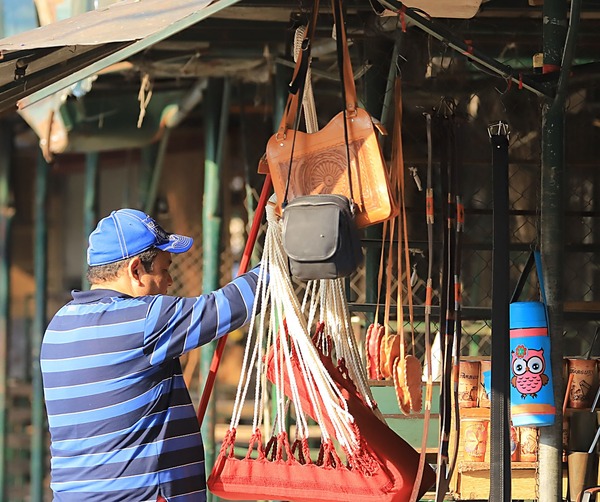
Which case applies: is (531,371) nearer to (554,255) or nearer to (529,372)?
(529,372)

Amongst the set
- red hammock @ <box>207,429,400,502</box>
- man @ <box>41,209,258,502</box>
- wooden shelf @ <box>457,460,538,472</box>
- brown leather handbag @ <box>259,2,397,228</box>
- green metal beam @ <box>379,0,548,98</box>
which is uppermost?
green metal beam @ <box>379,0,548,98</box>

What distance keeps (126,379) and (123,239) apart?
1.29 ft

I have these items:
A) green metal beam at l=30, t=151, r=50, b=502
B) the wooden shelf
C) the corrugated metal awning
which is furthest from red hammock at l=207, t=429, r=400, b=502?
green metal beam at l=30, t=151, r=50, b=502

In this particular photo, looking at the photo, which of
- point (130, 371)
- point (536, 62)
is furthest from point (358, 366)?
point (536, 62)

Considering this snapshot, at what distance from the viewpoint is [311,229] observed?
2482mm

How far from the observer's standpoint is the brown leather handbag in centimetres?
264

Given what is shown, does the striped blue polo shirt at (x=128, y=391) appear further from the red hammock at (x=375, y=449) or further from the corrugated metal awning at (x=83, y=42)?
the corrugated metal awning at (x=83, y=42)

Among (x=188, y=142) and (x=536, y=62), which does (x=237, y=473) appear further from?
(x=188, y=142)

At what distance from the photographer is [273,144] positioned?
2.83 meters

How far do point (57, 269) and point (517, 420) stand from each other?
6.50 metres

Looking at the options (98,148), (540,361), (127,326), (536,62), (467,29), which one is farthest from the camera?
(98,148)

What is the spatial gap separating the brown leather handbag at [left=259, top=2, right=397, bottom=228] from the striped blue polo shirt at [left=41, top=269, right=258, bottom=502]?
301 mm

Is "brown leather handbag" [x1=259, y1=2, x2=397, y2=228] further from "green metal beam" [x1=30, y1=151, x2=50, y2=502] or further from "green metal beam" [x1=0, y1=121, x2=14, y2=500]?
"green metal beam" [x1=0, y1=121, x2=14, y2=500]

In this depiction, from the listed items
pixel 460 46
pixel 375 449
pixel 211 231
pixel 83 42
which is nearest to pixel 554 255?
pixel 460 46
